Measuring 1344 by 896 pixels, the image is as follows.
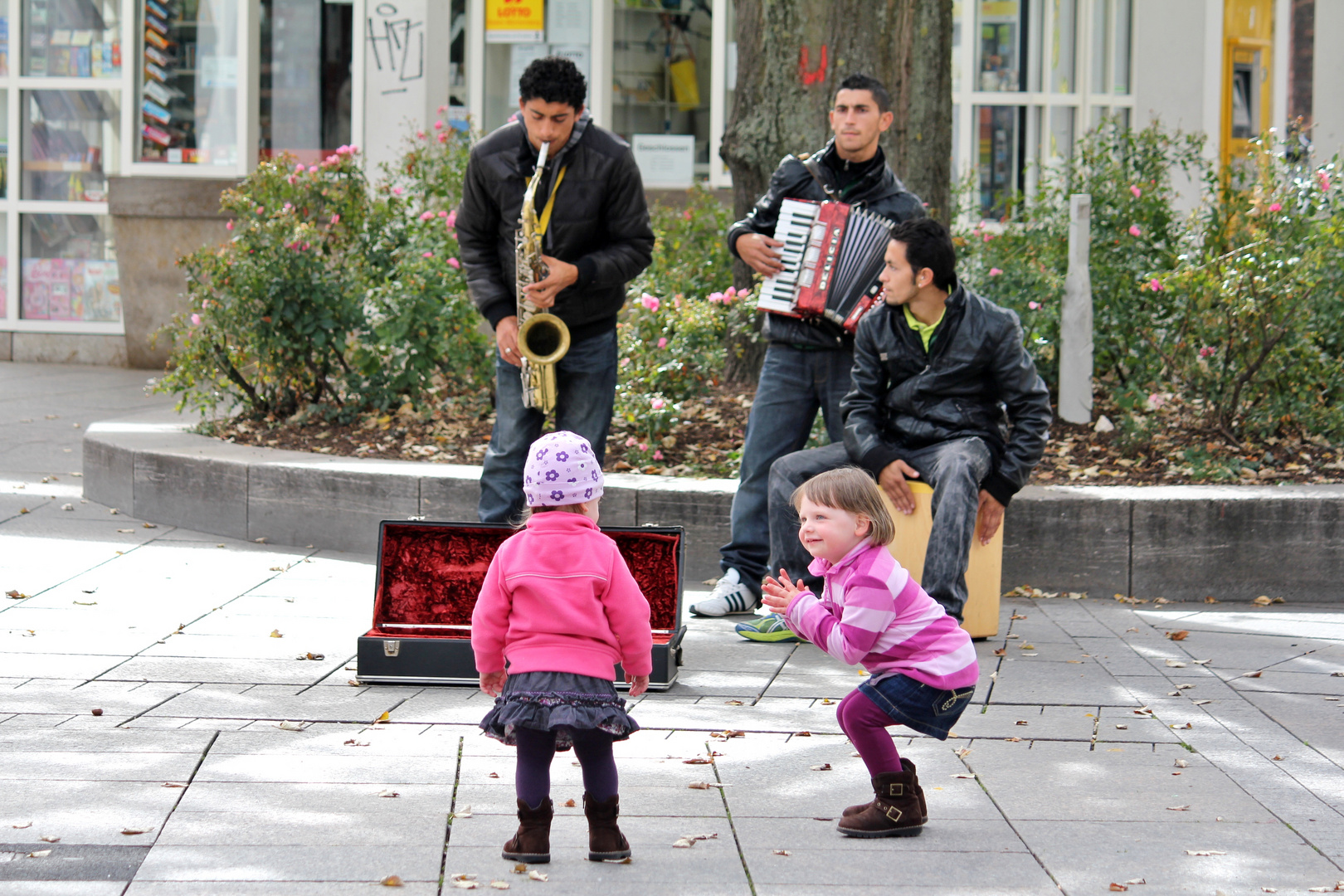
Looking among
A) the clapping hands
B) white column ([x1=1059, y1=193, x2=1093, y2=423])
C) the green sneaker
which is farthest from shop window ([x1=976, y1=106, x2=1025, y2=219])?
the clapping hands

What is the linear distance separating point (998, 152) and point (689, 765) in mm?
10139

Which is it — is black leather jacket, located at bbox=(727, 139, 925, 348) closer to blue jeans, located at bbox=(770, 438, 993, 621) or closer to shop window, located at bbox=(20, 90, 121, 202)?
blue jeans, located at bbox=(770, 438, 993, 621)

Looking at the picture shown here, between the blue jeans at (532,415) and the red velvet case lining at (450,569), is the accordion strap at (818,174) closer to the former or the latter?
the blue jeans at (532,415)

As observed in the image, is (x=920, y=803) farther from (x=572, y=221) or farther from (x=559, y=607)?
(x=572, y=221)

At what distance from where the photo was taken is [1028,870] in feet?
10.6

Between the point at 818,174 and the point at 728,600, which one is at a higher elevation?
the point at 818,174

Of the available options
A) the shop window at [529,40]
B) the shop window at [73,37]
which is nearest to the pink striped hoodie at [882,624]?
the shop window at [529,40]

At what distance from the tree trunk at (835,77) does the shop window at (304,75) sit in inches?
265

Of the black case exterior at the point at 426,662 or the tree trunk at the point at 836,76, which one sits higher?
the tree trunk at the point at 836,76

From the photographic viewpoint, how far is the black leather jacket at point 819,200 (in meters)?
5.58

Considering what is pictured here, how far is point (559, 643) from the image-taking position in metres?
3.15

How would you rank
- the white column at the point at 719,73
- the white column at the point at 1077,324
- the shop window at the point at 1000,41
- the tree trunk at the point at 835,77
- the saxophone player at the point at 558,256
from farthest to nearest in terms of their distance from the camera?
the white column at the point at 719,73 → the shop window at the point at 1000,41 → the white column at the point at 1077,324 → the tree trunk at the point at 835,77 → the saxophone player at the point at 558,256

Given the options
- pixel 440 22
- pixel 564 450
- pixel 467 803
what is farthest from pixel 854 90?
pixel 440 22

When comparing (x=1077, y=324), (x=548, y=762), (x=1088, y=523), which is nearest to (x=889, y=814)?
(x=548, y=762)
